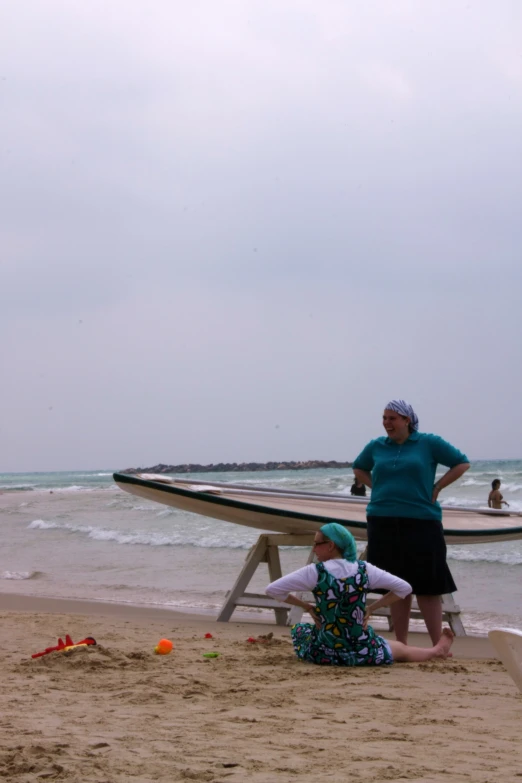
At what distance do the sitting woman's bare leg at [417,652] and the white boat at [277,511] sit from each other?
158cm

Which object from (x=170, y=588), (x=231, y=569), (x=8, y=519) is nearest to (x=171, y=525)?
(x=8, y=519)

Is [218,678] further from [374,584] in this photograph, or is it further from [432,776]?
[432,776]

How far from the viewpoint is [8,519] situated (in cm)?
2417

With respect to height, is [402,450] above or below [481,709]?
above

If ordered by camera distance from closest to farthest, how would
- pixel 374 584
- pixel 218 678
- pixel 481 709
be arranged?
pixel 481 709 → pixel 218 678 → pixel 374 584

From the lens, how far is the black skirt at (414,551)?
5.32 m

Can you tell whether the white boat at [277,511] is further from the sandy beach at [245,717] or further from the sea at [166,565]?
the sandy beach at [245,717]

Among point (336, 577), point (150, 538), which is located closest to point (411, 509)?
point (336, 577)

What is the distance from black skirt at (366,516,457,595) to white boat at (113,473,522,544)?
143 cm

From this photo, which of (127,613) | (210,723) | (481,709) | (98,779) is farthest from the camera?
(127,613)

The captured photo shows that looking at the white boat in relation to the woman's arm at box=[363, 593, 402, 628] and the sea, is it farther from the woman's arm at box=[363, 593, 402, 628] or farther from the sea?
the woman's arm at box=[363, 593, 402, 628]

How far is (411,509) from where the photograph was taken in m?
5.31

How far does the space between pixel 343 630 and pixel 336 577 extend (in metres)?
0.31

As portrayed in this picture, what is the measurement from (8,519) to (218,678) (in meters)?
20.8
